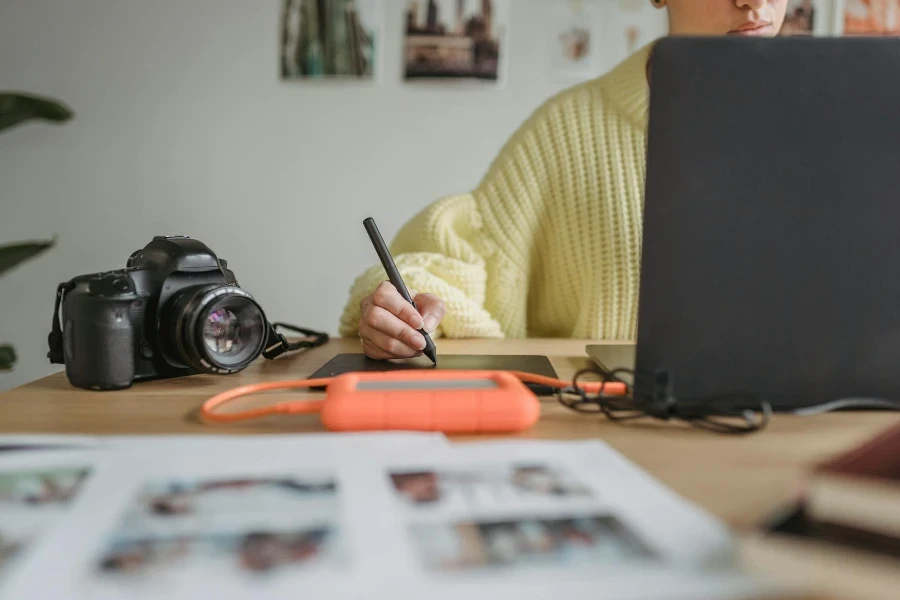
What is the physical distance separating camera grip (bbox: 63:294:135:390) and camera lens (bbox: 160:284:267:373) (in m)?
0.04

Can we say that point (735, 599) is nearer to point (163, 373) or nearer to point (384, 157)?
point (163, 373)

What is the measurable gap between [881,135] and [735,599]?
34 cm

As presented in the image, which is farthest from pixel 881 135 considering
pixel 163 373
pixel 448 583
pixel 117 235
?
pixel 117 235

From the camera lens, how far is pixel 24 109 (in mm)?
1497

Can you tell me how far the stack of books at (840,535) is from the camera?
20 cm

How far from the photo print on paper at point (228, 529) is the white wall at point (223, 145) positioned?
1470 millimetres

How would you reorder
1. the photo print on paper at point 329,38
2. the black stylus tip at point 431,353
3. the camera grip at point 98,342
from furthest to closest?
the photo print on paper at point 329,38
the black stylus tip at point 431,353
the camera grip at point 98,342

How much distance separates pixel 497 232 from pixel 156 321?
608 mm

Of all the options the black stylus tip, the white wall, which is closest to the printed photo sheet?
the black stylus tip

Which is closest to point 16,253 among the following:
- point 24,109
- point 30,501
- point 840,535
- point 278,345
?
point 24,109

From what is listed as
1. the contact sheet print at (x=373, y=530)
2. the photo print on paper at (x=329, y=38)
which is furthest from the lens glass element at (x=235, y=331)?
the photo print on paper at (x=329, y=38)

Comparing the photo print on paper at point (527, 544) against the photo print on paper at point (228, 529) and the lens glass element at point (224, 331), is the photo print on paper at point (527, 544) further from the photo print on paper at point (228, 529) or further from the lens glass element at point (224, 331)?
the lens glass element at point (224, 331)

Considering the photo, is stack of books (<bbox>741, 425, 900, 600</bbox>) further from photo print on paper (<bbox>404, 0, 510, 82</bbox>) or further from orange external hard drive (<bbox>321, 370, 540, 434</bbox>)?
photo print on paper (<bbox>404, 0, 510, 82</bbox>)

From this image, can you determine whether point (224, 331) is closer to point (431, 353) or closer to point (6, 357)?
point (431, 353)
